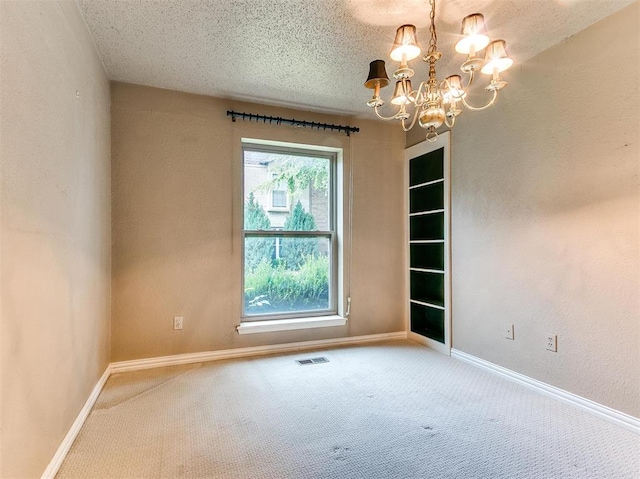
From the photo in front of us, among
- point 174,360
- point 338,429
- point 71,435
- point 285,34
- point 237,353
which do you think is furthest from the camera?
point 237,353

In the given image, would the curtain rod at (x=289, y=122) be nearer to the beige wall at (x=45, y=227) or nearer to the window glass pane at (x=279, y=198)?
the window glass pane at (x=279, y=198)

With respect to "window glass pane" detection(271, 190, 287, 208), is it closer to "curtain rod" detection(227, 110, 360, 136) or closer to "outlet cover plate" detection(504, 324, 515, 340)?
"curtain rod" detection(227, 110, 360, 136)

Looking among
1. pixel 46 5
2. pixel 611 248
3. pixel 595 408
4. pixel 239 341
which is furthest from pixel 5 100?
pixel 595 408

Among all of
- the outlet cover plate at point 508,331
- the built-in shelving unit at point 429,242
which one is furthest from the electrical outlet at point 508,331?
the built-in shelving unit at point 429,242

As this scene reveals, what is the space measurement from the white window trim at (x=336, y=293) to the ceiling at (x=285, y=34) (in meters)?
0.64

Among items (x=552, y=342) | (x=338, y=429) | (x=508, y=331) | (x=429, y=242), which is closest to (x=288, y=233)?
(x=429, y=242)

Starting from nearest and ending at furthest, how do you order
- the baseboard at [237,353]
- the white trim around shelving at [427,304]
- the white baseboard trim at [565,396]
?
the white baseboard trim at [565,396] < the baseboard at [237,353] < the white trim around shelving at [427,304]

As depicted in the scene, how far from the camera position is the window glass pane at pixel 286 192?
3.41 metres

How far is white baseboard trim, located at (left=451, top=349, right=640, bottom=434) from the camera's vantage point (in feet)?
6.46

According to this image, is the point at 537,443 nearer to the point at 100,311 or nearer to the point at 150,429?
the point at 150,429

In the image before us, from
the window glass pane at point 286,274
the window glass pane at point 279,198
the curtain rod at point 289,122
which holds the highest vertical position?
the curtain rod at point 289,122

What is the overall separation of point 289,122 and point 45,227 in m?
2.35

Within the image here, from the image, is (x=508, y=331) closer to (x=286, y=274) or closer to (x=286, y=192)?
(x=286, y=274)

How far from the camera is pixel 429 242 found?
3557 millimetres
